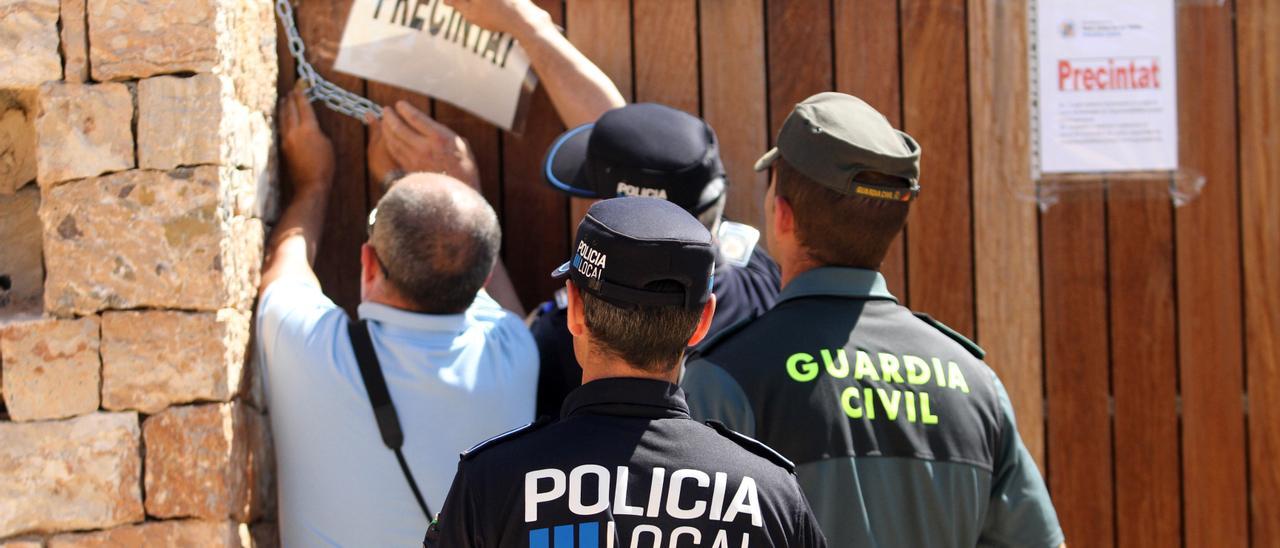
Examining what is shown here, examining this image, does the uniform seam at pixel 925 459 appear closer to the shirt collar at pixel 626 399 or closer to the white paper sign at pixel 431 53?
the shirt collar at pixel 626 399

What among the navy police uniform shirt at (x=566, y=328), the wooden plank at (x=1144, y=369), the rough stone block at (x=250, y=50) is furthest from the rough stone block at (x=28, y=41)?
the wooden plank at (x=1144, y=369)

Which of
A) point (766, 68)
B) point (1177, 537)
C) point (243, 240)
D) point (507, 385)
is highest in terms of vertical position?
point (766, 68)

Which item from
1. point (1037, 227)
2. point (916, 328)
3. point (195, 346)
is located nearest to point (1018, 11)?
point (1037, 227)

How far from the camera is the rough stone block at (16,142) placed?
303cm

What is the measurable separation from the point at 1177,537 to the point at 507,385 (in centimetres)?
219

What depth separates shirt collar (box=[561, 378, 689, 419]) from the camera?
6.26 ft

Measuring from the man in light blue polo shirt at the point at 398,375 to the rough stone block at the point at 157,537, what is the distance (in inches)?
7.2

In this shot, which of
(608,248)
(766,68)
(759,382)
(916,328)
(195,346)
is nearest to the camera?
(608,248)

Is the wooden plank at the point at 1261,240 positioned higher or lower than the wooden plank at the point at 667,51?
lower

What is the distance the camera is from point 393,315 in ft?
9.23

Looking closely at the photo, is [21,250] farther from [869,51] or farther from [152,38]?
[869,51]

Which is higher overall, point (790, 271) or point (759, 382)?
point (790, 271)

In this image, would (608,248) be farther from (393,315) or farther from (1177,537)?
(1177,537)

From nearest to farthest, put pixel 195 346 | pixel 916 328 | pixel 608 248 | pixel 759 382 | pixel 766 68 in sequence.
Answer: pixel 608 248 < pixel 759 382 < pixel 916 328 < pixel 195 346 < pixel 766 68
